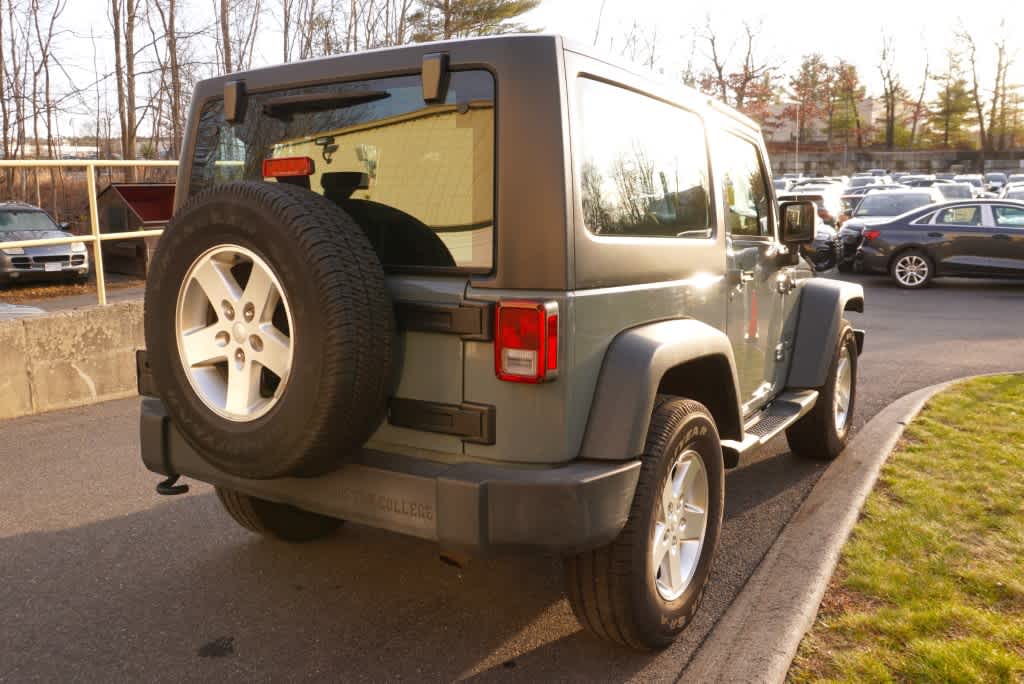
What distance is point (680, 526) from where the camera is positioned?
10.9ft

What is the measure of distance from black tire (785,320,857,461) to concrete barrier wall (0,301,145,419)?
17.3ft

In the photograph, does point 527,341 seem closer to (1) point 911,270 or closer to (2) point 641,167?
(2) point 641,167

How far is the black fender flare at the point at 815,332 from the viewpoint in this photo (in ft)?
16.5

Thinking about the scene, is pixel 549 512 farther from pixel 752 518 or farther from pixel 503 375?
pixel 752 518

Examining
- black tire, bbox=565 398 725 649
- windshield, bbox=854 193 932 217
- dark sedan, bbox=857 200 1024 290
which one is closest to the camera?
black tire, bbox=565 398 725 649

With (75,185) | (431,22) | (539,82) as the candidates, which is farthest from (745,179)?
(431,22)

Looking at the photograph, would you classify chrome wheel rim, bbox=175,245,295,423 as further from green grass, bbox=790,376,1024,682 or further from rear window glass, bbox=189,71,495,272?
green grass, bbox=790,376,1024,682

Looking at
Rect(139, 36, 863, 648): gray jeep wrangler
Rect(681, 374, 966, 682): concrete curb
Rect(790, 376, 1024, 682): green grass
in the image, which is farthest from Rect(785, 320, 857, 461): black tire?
Rect(139, 36, 863, 648): gray jeep wrangler

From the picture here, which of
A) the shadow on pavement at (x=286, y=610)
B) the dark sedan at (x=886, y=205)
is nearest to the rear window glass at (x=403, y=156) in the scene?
the shadow on pavement at (x=286, y=610)

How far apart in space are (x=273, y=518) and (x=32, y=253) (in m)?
14.3

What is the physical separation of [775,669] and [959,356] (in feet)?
24.7

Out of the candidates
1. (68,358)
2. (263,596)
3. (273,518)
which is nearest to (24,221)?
(68,358)

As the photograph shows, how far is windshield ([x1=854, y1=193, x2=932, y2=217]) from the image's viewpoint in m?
19.7

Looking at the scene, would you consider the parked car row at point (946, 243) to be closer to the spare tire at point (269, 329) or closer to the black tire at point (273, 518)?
the black tire at point (273, 518)
